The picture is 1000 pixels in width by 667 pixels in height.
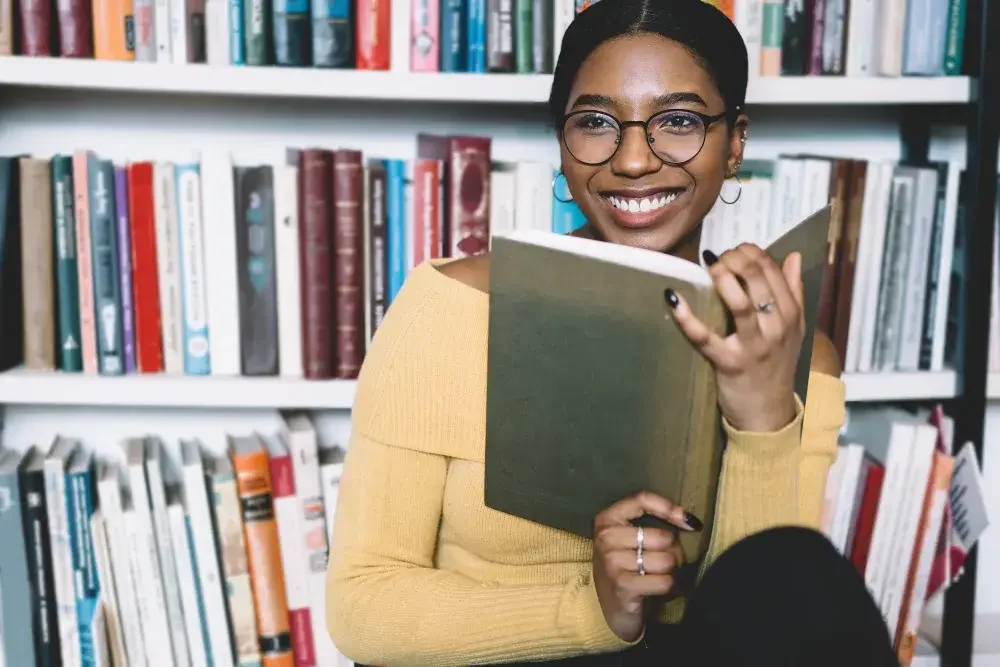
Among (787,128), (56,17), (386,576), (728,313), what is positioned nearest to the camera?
(728,313)

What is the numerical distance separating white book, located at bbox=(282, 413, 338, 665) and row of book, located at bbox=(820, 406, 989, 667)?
65 centimetres

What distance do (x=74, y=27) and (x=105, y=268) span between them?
0.27 m

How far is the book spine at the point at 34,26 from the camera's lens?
101 cm

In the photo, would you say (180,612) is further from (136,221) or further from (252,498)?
(136,221)

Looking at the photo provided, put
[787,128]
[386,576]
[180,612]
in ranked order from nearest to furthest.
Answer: [386,576] → [180,612] → [787,128]

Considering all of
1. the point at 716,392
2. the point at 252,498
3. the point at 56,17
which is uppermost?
the point at 56,17

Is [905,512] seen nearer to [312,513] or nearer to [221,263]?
[312,513]

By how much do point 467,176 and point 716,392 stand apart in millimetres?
563

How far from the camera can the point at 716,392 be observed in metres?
0.63

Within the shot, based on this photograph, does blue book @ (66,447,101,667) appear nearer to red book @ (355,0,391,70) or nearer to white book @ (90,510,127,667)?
white book @ (90,510,127,667)

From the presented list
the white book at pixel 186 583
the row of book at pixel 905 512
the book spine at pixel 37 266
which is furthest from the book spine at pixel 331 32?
the row of book at pixel 905 512

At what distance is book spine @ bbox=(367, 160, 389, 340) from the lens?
1091mm

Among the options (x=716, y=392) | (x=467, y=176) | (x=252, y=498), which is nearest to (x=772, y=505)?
(x=716, y=392)

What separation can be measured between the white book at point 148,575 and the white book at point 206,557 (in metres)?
0.05
